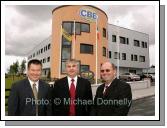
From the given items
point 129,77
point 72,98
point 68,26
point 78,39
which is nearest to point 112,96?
point 72,98

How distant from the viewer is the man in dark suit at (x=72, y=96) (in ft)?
15.7

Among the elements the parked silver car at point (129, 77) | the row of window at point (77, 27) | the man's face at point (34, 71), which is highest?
the row of window at point (77, 27)

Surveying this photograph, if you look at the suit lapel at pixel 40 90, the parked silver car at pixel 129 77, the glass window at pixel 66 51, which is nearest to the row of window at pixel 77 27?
the glass window at pixel 66 51

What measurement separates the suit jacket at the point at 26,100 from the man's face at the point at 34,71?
14cm

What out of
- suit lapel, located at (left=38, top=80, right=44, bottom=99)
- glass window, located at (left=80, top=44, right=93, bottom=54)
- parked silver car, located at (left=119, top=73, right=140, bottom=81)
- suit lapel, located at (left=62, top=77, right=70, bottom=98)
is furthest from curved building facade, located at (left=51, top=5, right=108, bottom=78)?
suit lapel, located at (left=38, top=80, right=44, bottom=99)

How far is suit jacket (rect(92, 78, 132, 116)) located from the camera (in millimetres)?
4379

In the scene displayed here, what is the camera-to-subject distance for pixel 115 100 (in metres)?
4.40

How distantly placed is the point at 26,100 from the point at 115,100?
4.93 feet

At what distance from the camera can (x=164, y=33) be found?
5.88m

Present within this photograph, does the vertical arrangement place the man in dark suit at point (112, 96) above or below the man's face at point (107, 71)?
below

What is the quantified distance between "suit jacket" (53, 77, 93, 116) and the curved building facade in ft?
51.0

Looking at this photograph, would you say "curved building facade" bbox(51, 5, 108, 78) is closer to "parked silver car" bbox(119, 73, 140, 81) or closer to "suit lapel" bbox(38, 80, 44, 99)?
"parked silver car" bbox(119, 73, 140, 81)

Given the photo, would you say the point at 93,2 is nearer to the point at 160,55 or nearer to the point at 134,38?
the point at 160,55

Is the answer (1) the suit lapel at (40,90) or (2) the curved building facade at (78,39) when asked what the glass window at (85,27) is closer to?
(2) the curved building facade at (78,39)
